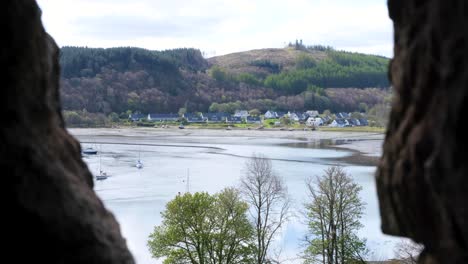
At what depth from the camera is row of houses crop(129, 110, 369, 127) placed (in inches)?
5866

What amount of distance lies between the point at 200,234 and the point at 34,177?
19.2m

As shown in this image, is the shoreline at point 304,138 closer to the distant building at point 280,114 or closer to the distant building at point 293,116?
the distant building at point 293,116

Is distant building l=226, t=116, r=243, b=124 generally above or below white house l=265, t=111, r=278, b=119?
below

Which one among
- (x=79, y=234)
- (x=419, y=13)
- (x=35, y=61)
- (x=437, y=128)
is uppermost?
(x=419, y=13)

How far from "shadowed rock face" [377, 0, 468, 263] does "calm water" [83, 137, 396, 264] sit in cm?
2383

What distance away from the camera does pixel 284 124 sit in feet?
487

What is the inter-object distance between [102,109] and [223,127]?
34626 millimetres

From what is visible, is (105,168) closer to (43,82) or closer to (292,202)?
(292,202)

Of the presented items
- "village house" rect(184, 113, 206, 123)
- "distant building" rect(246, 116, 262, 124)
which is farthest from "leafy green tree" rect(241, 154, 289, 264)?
"village house" rect(184, 113, 206, 123)

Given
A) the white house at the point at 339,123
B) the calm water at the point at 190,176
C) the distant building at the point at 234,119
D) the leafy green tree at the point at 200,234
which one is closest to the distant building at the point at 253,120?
the distant building at the point at 234,119

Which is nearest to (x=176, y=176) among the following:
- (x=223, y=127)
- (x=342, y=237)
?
(x=342, y=237)

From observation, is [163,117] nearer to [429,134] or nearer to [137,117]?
[137,117]

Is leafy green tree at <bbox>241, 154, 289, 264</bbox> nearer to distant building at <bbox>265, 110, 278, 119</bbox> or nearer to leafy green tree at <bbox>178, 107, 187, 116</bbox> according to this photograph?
distant building at <bbox>265, 110, 278, 119</bbox>

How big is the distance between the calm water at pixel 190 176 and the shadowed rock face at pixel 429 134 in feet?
78.2
